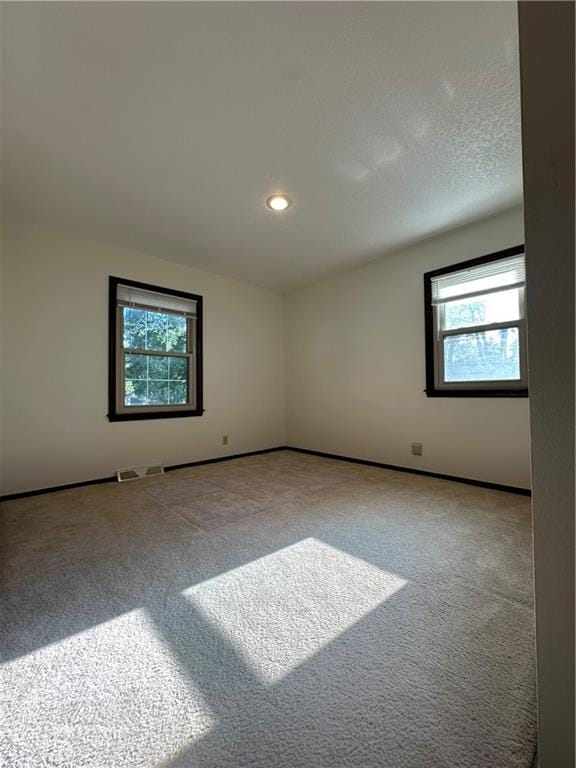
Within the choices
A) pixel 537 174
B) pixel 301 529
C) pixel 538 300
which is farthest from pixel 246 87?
pixel 301 529

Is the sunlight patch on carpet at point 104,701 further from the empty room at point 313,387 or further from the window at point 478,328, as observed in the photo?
the window at point 478,328

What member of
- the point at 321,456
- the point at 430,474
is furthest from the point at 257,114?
the point at 321,456

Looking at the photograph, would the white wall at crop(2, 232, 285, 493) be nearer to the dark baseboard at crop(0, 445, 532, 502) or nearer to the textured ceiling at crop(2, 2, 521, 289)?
the dark baseboard at crop(0, 445, 532, 502)

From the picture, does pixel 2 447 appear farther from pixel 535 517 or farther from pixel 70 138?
pixel 535 517

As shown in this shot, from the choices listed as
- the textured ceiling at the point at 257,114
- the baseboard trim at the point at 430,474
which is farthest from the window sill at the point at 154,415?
the textured ceiling at the point at 257,114

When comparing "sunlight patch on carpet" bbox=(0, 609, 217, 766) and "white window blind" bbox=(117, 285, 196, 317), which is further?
"white window blind" bbox=(117, 285, 196, 317)

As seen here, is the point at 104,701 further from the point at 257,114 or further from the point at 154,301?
the point at 154,301

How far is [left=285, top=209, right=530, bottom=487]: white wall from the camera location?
283 centimetres

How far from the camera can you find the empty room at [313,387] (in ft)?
2.59

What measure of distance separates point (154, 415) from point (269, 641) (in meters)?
2.87

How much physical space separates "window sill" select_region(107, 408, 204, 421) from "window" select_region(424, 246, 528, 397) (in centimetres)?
270

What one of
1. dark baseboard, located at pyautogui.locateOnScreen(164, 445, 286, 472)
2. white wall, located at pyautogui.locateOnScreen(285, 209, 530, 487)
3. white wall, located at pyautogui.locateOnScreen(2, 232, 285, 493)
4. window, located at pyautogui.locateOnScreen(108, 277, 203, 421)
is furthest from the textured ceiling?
dark baseboard, located at pyautogui.locateOnScreen(164, 445, 286, 472)

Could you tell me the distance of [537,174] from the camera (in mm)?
655

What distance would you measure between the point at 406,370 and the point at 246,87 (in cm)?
276
